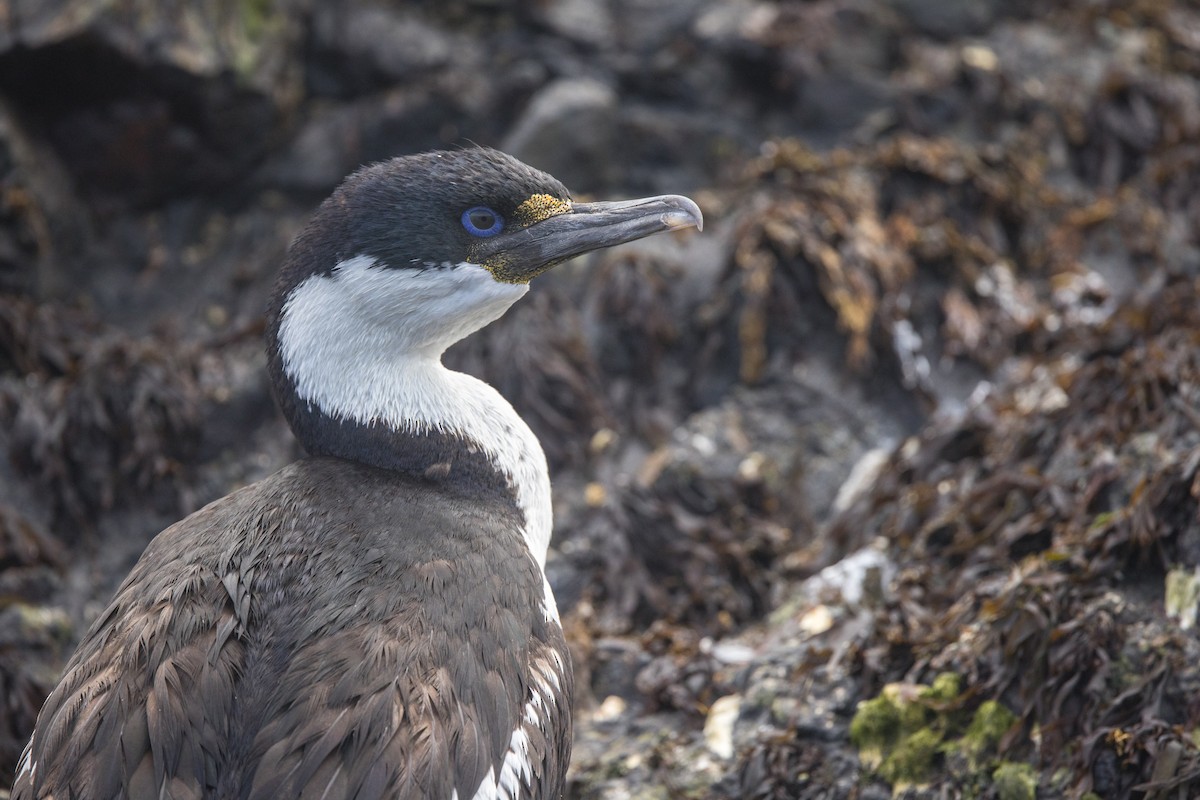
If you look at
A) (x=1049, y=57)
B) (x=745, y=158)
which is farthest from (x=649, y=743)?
(x=1049, y=57)

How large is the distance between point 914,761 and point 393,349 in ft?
7.37

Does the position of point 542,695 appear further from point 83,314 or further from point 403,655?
point 83,314

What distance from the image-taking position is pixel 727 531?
20.0 ft

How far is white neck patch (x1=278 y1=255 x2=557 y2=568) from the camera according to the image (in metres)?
3.86

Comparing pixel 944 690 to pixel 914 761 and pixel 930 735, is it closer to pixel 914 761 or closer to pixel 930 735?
pixel 930 735

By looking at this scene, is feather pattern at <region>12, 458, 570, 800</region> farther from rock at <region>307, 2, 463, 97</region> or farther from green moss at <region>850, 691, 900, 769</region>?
rock at <region>307, 2, 463, 97</region>

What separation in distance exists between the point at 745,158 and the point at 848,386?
92.0 inches

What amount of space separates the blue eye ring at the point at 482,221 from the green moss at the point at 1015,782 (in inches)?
96.1

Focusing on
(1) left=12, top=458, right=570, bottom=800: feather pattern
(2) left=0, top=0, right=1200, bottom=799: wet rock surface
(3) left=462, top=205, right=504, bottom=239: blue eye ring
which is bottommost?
(2) left=0, top=0, right=1200, bottom=799: wet rock surface

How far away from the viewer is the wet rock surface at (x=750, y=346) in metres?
4.23

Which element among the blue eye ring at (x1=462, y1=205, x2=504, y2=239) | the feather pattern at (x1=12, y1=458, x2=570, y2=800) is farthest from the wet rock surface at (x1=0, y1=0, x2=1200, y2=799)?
Answer: the blue eye ring at (x1=462, y1=205, x2=504, y2=239)

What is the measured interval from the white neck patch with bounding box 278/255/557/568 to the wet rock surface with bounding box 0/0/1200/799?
151 cm

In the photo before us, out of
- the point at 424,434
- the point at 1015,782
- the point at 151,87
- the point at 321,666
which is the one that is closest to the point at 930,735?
the point at 1015,782

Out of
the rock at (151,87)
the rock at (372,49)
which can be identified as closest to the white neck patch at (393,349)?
the rock at (151,87)
